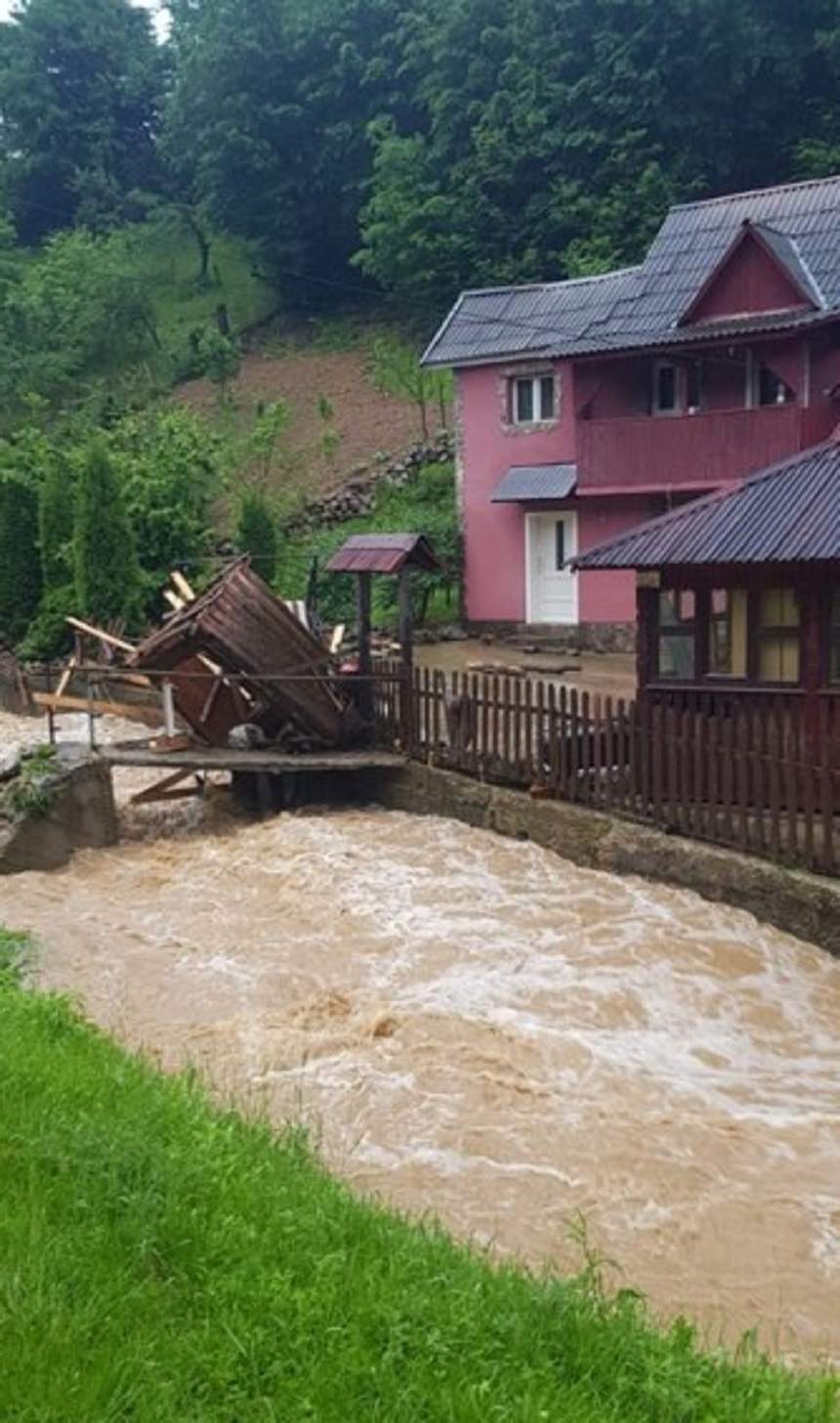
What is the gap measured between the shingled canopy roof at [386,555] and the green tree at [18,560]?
1322 cm

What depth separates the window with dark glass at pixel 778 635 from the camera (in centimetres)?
1142

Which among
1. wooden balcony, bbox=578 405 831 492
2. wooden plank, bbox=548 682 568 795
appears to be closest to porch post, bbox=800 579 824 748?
wooden plank, bbox=548 682 568 795

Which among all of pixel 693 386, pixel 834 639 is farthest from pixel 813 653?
pixel 693 386

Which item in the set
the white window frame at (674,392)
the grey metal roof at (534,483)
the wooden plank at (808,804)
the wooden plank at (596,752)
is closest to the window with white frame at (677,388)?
the white window frame at (674,392)

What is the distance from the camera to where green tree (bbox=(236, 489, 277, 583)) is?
81.5ft

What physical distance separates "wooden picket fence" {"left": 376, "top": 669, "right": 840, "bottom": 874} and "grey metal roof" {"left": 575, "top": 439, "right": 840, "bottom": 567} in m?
1.35

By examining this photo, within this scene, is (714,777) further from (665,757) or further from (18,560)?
(18,560)

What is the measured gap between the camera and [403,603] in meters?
14.3

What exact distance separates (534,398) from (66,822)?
611 inches

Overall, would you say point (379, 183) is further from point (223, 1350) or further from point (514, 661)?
point (223, 1350)

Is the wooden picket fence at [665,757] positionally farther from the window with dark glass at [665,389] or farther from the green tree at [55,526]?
the green tree at [55,526]

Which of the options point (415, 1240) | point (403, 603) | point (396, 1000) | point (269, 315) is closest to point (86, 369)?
point (269, 315)

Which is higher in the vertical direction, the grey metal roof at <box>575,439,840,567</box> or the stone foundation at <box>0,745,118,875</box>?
the grey metal roof at <box>575,439,840,567</box>

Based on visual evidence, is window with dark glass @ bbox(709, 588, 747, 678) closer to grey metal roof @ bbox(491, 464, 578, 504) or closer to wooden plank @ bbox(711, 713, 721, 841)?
wooden plank @ bbox(711, 713, 721, 841)
